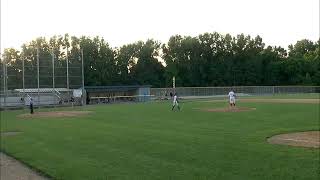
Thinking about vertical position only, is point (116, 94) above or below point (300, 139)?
above

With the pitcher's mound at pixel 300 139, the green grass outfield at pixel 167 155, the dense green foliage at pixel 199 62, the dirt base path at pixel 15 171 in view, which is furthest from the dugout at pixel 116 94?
the dirt base path at pixel 15 171

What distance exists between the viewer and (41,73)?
59812 millimetres

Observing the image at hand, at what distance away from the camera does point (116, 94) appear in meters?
70.8

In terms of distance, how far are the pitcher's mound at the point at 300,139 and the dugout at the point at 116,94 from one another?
159 ft

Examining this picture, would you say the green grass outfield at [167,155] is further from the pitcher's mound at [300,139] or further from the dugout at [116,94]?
the dugout at [116,94]

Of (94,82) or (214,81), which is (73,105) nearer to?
(94,82)

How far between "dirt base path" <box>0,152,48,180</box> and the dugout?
168 feet

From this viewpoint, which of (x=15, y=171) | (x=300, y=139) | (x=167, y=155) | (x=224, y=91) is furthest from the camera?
(x=224, y=91)

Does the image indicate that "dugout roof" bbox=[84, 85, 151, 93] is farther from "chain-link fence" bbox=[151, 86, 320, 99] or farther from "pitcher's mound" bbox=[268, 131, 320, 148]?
"pitcher's mound" bbox=[268, 131, 320, 148]

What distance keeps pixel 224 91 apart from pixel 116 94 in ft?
90.6

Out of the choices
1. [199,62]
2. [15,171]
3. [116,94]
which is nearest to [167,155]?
[15,171]

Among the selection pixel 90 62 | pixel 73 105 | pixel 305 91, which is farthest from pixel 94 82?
pixel 305 91

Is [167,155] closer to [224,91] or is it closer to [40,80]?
[40,80]

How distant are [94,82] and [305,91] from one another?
4456 cm
